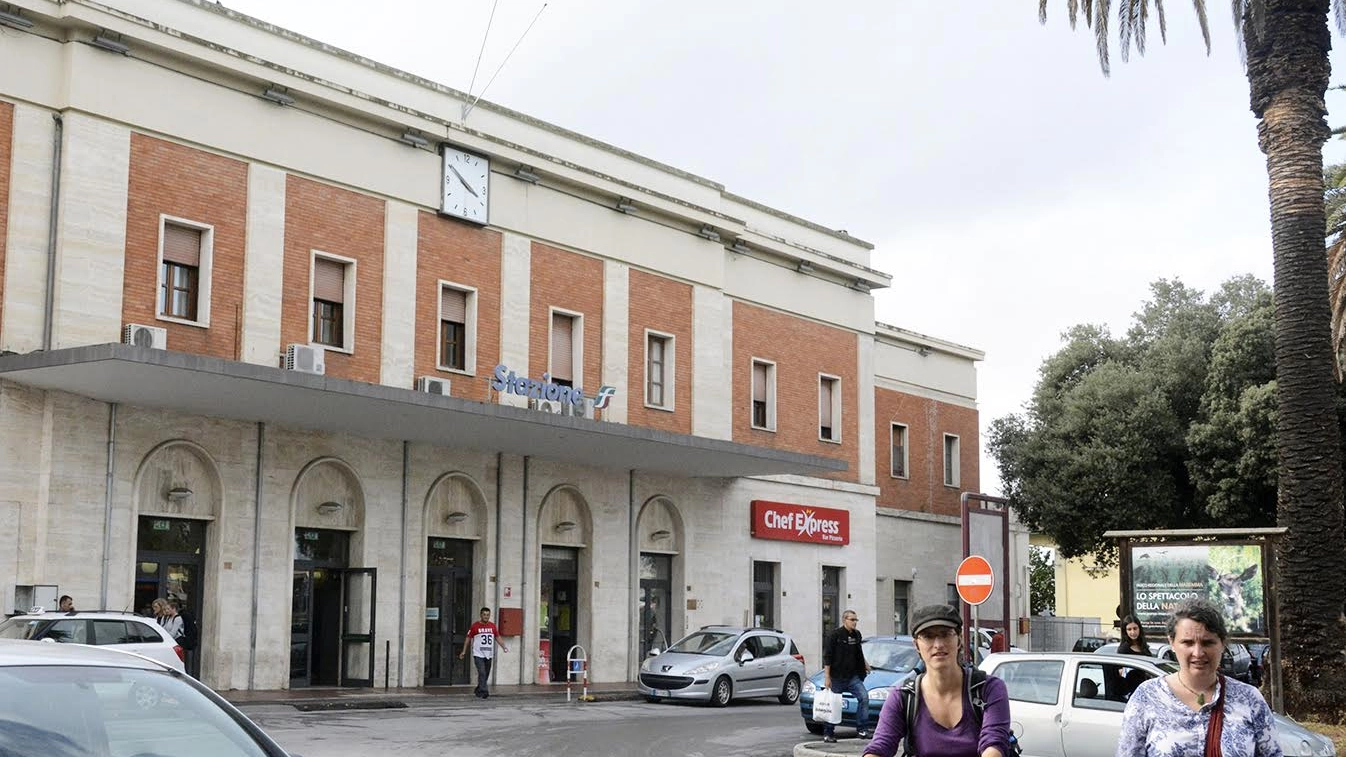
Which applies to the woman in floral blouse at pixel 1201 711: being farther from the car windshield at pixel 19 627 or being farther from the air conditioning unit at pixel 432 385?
the air conditioning unit at pixel 432 385

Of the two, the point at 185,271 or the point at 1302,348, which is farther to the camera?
the point at 185,271

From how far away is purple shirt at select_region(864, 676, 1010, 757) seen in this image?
5418 millimetres

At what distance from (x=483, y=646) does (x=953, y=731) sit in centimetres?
2361

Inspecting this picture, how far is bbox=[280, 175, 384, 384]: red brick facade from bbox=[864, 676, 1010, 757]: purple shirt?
23.7 metres

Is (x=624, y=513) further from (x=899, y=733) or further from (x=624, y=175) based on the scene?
(x=899, y=733)

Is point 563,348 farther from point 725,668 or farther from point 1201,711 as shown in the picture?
point 1201,711

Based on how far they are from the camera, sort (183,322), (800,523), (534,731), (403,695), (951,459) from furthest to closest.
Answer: (951,459) → (800,523) → (403,695) → (183,322) → (534,731)

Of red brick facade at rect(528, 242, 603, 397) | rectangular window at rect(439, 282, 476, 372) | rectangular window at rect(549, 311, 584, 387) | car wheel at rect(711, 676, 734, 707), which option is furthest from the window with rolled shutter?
car wheel at rect(711, 676, 734, 707)

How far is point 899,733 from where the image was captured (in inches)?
219

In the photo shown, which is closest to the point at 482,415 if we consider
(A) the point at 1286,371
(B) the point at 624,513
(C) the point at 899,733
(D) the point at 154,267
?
(D) the point at 154,267

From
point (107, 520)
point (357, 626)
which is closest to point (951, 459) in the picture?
point (357, 626)

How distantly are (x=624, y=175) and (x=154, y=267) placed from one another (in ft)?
43.1

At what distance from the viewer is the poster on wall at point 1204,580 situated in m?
21.2

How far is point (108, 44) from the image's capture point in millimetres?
25312
